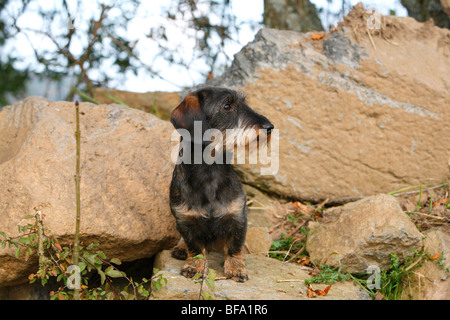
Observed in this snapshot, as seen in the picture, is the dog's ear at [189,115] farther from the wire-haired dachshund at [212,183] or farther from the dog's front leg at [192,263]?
the dog's front leg at [192,263]

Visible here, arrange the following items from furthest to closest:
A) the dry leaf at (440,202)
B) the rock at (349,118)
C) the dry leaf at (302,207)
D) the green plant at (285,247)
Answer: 1. the rock at (349,118)
2. the dry leaf at (302,207)
3. the dry leaf at (440,202)
4. the green plant at (285,247)

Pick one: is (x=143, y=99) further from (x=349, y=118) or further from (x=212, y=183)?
(x=212, y=183)

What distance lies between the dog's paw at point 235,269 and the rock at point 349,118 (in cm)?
185

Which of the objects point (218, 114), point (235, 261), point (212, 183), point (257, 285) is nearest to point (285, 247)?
point (235, 261)

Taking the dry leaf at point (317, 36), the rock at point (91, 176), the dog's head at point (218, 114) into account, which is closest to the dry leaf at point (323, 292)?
the dog's head at point (218, 114)

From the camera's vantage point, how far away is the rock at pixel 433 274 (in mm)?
4137

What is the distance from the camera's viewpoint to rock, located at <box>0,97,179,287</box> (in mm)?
4176

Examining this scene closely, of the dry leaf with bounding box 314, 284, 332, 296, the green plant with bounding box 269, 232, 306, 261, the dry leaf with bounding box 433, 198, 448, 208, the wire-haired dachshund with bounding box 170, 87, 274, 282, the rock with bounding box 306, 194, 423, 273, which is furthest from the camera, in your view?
the dry leaf with bounding box 433, 198, 448, 208

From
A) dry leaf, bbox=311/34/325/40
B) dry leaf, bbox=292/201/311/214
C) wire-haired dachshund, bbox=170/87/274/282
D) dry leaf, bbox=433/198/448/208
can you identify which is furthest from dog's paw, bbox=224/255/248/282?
dry leaf, bbox=311/34/325/40

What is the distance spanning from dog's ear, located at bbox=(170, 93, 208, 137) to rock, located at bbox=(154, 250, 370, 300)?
133cm

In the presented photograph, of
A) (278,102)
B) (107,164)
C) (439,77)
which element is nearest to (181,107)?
(107,164)

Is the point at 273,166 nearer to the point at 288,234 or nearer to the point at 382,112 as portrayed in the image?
the point at 288,234

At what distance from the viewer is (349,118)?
572 cm

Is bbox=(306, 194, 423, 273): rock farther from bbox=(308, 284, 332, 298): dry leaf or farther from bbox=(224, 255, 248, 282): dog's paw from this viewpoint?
bbox=(224, 255, 248, 282): dog's paw
